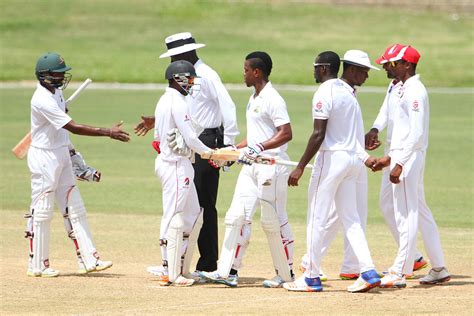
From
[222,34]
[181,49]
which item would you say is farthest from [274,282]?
[222,34]

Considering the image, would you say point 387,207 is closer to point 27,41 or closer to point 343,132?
point 343,132

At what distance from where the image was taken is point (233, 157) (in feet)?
37.4

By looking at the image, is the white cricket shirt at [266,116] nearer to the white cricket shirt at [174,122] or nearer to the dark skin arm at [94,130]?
the white cricket shirt at [174,122]

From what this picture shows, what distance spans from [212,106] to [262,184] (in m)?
1.56

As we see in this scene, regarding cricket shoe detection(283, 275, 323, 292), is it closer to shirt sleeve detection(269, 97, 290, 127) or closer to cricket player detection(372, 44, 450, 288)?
cricket player detection(372, 44, 450, 288)

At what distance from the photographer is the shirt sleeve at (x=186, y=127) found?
11.4m

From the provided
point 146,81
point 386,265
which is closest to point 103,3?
point 146,81

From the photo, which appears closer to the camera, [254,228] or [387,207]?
[387,207]

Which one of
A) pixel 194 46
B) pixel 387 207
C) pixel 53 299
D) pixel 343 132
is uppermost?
pixel 194 46

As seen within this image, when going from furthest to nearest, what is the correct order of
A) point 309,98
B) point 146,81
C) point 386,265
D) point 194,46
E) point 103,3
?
1. point 103,3
2. point 146,81
3. point 309,98
4. point 386,265
5. point 194,46

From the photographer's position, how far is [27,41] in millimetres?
52219

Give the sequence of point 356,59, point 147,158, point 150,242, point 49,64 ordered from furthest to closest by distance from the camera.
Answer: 1. point 147,158
2. point 150,242
3. point 49,64
4. point 356,59

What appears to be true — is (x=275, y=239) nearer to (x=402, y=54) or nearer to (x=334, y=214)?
(x=334, y=214)

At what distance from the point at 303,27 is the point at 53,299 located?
47.4 m
